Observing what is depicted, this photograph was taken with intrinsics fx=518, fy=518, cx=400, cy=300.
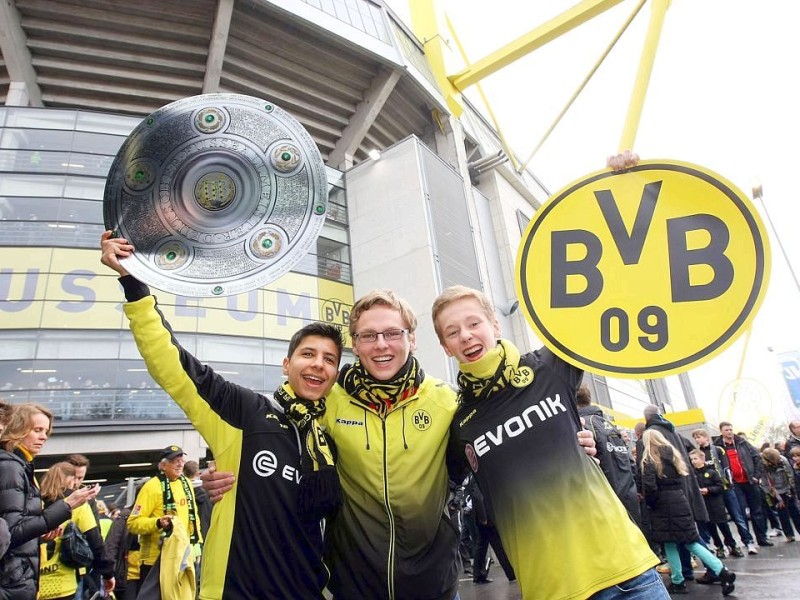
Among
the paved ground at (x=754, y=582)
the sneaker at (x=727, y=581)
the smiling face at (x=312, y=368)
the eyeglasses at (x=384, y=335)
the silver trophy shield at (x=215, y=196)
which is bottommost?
the paved ground at (x=754, y=582)

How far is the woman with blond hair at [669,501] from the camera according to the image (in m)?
5.25

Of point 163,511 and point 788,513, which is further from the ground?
point 163,511

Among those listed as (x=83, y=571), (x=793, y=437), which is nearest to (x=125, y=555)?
(x=83, y=571)

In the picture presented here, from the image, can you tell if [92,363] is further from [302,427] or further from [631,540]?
[631,540]

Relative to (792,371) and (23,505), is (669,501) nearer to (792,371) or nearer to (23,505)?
(23,505)

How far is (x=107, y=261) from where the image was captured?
208cm

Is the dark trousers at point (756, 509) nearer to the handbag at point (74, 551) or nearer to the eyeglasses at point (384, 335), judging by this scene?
the eyeglasses at point (384, 335)

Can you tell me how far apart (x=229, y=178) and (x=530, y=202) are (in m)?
33.4

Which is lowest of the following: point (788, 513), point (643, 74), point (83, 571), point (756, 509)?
point (788, 513)

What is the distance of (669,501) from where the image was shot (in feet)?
17.8

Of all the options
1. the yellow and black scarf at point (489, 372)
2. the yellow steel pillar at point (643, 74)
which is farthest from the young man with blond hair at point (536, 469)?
the yellow steel pillar at point (643, 74)

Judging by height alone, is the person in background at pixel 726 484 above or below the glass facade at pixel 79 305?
below

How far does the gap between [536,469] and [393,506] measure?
1.74 feet

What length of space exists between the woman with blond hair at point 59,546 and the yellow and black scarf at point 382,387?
2.82 metres
